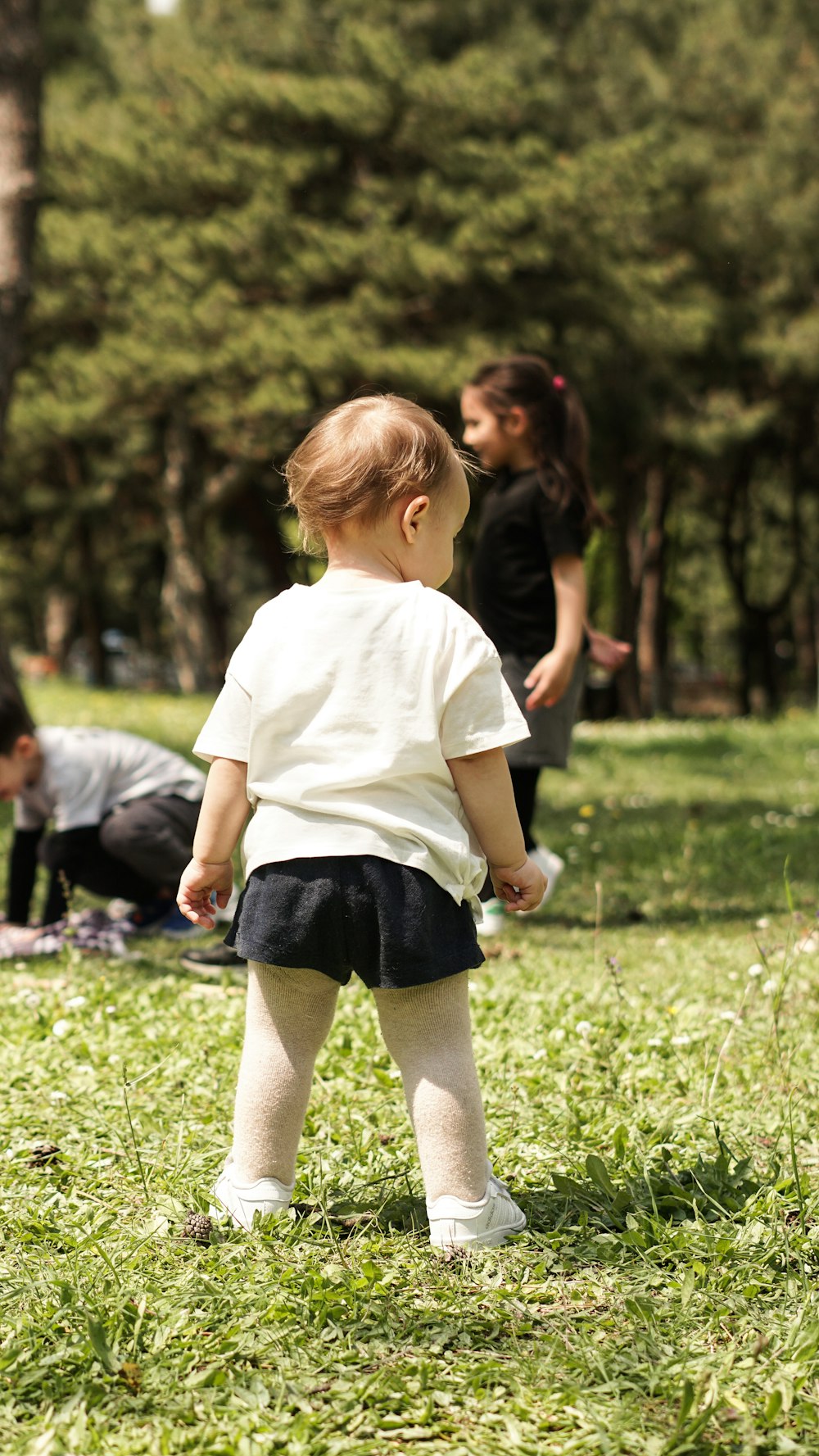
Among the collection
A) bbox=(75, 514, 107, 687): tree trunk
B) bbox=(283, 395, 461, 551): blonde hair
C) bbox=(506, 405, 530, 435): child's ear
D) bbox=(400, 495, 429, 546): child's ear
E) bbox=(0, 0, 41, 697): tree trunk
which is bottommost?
bbox=(75, 514, 107, 687): tree trunk

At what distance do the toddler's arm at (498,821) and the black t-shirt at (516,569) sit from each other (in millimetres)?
2558

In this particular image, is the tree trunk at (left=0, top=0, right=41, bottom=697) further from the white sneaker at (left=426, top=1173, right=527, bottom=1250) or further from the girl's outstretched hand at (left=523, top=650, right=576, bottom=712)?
the white sneaker at (left=426, top=1173, right=527, bottom=1250)

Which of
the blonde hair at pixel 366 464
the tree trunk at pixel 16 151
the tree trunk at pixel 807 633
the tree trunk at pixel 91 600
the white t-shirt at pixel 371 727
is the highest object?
the tree trunk at pixel 16 151

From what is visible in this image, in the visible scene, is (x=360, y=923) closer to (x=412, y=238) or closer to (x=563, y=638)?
(x=563, y=638)

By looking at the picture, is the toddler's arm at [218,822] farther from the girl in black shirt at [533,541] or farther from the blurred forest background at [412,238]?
the blurred forest background at [412,238]

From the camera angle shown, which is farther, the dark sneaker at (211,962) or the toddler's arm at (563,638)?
the toddler's arm at (563,638)

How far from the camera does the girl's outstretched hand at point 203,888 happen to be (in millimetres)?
2434

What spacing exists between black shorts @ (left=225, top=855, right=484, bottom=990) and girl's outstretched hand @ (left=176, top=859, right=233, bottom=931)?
0.14 metres

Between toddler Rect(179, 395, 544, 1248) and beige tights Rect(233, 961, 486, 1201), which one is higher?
toddler Rect(179, 395, 544, 1248)

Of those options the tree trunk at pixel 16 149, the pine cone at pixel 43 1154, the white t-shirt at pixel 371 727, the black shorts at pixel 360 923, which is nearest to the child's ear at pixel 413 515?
the white t-shirt at pixel 371 727

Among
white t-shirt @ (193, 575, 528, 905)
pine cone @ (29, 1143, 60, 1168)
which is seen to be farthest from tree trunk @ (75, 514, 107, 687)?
white t-shirt @ (193, 575, 528, 905)

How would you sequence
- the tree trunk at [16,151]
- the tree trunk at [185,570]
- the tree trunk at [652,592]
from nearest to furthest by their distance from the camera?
1. the tree trunk at [16,151]
2. the tree trunk at [185,570]
3. the tree trunk at [652,592]

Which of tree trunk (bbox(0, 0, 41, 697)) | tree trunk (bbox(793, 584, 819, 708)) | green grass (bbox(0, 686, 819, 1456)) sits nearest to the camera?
green grass (bbox(0, 686, 819, 1456))

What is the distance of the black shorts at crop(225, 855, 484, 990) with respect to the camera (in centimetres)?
228
